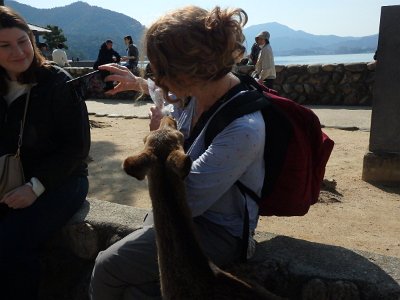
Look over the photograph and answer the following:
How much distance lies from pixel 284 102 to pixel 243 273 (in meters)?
0.79

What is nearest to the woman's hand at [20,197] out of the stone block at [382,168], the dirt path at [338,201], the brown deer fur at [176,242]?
the brown deer fur at [176,242]

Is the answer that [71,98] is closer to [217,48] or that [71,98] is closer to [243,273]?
[217,48]

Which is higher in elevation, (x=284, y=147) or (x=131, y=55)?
(x=131, y=55)

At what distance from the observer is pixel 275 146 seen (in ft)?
5.78

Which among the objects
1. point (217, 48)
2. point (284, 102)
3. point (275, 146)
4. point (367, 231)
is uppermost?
point (217, 48)

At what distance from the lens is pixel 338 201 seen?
4.58 metres

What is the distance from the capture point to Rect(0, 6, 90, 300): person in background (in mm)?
2365

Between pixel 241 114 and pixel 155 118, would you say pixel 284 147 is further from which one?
pixel 155 118

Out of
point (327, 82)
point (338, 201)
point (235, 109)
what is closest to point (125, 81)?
point (235, 109)

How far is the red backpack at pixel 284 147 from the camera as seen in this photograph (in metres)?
1.74

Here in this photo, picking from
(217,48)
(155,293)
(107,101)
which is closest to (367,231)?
(155,293)

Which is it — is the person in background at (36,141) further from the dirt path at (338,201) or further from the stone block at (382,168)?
the stone block at (382,168)

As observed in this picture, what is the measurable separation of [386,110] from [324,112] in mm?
5319

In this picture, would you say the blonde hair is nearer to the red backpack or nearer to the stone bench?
the red backpack
